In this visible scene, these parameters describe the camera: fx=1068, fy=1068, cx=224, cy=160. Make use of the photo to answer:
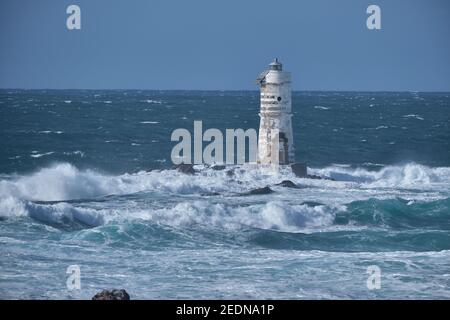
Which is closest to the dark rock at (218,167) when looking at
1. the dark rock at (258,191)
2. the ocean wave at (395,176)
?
the ocean wave at (395,176)

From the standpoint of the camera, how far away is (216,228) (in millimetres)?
28078

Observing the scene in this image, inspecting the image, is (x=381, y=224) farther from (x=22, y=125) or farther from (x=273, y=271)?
(x=22, y=125)

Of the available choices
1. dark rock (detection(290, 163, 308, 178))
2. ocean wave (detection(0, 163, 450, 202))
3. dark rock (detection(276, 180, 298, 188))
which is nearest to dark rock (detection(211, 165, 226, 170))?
ocean wave (detection(0, 163, 450, 202))

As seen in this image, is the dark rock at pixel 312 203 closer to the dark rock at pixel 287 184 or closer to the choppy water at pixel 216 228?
the choppy water at pixel 216 228

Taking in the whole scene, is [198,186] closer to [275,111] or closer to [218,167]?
[218,167]

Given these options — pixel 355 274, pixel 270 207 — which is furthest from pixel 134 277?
pixel 270 207

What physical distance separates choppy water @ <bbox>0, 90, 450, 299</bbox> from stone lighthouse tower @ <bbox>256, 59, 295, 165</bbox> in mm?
1235

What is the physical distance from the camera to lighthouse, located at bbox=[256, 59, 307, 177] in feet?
118

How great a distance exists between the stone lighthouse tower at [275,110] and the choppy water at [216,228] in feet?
4.05

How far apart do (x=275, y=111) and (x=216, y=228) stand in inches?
353

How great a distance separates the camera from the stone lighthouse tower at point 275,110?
35875mm

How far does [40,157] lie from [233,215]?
69.6 ft

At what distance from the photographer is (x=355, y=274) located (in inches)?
854

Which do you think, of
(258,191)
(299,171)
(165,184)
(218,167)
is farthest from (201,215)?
(218,167)
